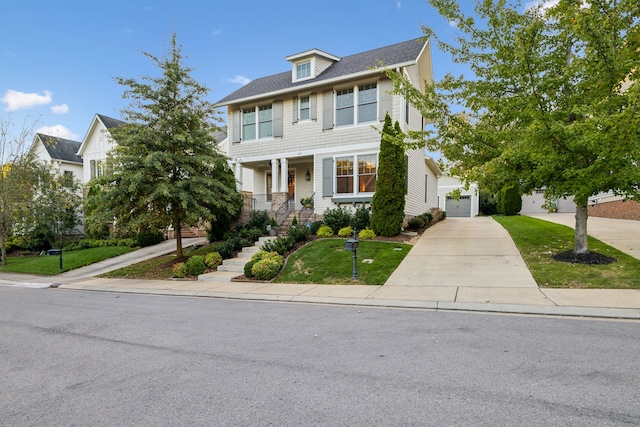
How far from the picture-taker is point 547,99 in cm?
873

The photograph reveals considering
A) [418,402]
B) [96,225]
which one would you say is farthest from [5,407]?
[96,225]

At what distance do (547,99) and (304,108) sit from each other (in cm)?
1070

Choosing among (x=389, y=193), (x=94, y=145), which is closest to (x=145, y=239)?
(x=94, y=145)

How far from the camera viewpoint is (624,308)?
5.74m

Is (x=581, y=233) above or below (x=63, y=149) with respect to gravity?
below

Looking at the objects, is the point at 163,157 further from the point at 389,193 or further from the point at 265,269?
the point at 389,193

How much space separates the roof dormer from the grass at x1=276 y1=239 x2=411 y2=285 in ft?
30.7

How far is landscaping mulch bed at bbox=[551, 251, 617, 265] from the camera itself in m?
8.58

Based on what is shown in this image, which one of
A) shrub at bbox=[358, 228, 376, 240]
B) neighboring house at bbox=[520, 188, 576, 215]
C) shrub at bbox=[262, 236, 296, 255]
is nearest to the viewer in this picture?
shrub at bbox=[262, 236, 296, 255]

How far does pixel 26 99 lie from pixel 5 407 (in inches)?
825

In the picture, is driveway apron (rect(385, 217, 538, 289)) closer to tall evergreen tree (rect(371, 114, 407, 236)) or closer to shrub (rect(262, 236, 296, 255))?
Answer: tall evergreen tree (rect(371, 114, 407, 236))

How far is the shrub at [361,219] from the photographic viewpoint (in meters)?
13.9

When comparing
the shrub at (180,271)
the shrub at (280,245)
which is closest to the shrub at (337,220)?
the shrub at (280,245)

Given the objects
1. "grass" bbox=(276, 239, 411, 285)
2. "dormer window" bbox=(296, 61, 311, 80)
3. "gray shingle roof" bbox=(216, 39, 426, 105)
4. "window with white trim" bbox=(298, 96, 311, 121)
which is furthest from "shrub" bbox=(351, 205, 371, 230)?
"dormer window" bbox=(296, 61, 311, 80)
